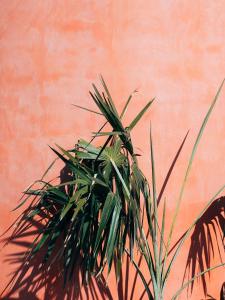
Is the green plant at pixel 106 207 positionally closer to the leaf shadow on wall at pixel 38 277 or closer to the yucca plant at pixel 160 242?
the yucca plant at pixel 160 242

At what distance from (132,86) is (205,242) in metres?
1.52

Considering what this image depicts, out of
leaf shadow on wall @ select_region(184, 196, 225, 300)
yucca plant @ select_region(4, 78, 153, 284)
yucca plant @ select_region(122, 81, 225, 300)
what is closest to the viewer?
yucca plant @ select_region(4, 78, 153, 284)

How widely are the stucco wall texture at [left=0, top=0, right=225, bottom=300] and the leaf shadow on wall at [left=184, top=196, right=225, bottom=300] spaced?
0.06 m

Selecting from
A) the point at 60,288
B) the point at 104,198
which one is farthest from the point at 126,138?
the point at 60,288

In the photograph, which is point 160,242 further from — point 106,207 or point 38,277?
point 38,277

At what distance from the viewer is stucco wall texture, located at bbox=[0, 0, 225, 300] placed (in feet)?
13.7

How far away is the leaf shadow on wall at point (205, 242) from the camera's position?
4.12 meters

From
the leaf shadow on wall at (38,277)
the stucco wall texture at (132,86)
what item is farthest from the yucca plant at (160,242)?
the leaf shadow on wall at (38,277)

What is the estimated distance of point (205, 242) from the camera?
4137 millimetres

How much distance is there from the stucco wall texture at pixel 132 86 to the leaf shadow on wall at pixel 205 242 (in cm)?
6

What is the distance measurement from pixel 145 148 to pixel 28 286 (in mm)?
1651

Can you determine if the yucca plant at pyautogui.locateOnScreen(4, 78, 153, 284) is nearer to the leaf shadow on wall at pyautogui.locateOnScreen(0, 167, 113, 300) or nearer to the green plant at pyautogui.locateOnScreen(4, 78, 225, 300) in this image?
the green plant at pyautogui.locateOnScreen(4, 78, 225, 300)

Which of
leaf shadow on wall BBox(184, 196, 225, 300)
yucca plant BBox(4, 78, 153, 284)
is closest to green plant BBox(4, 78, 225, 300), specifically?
yucca plant BBox(4, 78, 153, 284)

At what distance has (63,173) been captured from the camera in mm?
4227
